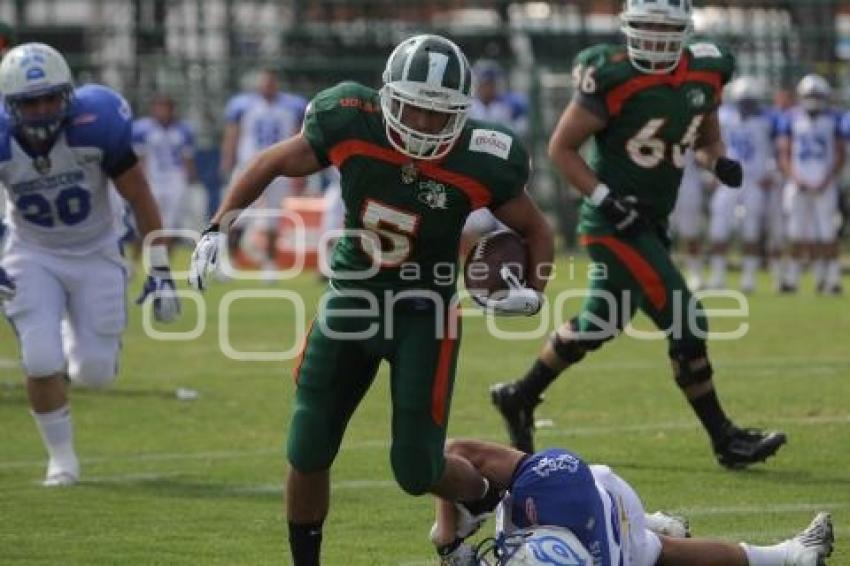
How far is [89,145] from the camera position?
25.7ft

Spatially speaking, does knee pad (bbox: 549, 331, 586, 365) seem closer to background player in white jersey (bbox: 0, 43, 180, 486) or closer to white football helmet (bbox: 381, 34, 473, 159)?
background player in white jersey (bbox: 0, 43, 180, 486)

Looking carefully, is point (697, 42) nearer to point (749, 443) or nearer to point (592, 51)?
point (592, 51)

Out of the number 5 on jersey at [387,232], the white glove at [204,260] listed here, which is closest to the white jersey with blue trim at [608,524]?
the number 5 on jersey at [387,232]

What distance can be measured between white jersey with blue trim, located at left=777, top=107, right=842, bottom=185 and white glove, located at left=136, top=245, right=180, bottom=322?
9.81 meters

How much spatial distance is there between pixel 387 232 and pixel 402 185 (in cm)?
16

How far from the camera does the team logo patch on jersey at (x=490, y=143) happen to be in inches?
229

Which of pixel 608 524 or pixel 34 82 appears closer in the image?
pixel 608 524

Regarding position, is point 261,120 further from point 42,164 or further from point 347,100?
point 347,100

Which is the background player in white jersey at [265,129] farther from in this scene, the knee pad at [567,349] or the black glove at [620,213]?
the black glove at [620,213]

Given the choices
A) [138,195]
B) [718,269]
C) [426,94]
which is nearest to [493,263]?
[426,94]

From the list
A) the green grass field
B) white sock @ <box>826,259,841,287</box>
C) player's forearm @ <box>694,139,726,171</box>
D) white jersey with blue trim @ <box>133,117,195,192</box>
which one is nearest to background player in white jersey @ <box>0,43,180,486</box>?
the green grass field

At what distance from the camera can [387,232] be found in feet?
19.3

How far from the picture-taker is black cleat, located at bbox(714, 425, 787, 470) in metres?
7.79

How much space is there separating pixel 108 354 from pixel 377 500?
1.46 meters
